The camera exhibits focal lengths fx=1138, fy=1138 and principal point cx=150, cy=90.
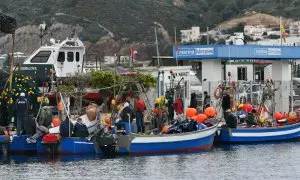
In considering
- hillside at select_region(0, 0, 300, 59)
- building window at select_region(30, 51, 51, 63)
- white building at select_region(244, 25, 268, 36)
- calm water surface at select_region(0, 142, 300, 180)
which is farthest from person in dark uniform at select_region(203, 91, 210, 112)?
white building at select_region(244, 25, 268, 36)

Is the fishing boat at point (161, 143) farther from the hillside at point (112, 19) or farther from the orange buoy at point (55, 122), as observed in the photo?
the hillside at point (112, 19)

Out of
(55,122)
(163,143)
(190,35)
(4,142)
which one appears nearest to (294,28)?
(190,35)

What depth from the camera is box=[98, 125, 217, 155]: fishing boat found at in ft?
149

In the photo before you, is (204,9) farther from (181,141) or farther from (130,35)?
(181,141)

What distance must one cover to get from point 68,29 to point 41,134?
73.8m

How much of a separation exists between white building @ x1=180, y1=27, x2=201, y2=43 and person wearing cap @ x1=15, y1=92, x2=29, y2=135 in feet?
263

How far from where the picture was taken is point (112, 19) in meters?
128

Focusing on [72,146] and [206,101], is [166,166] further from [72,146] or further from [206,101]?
[206,101]

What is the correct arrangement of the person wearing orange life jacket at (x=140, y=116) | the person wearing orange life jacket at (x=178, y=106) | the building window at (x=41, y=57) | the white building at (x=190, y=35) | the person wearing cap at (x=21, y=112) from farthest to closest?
1. the white building at (x=190, y=35)
2. the building window at (x=41, y=57)
3. the person wearing orange life jacket at (x=178, y=106)
4. the person wearing orange life jacket at (x=140, y=116)
5. the person wearing cap at (x=21, y=112)

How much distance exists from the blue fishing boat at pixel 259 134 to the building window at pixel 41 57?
11.5 metres

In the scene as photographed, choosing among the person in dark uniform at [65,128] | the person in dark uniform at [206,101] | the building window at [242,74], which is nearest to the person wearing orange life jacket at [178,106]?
the person in dark uniform at [206,101]

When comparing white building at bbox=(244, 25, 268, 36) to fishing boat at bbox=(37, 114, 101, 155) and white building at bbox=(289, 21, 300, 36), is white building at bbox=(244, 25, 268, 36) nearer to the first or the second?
white building at bbox=(289, 21, 300, 36)

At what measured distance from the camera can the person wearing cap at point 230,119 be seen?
50531 millimetres

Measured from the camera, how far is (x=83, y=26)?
12362cm
